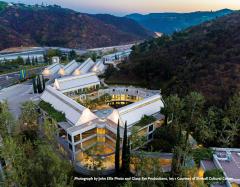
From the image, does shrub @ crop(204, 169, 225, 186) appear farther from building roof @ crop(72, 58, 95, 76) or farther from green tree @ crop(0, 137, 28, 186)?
building roof @ crop(72, 58, 95, 76)

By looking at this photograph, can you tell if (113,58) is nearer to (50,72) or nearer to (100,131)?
(50,72)

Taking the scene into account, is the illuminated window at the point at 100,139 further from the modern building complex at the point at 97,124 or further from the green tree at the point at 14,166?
the green tree at the point at 14,166

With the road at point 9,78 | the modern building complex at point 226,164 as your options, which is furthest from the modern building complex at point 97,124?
the road at point 9,78

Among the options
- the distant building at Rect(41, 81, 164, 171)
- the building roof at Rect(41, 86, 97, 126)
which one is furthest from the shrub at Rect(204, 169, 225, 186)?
the building roof at Rect(41, 86, 97, 126)

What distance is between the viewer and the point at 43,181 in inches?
864

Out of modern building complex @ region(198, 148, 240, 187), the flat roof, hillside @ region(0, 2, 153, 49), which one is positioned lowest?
the flat roof

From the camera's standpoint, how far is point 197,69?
5928 cm

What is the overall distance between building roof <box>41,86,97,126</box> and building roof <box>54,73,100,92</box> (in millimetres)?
4758

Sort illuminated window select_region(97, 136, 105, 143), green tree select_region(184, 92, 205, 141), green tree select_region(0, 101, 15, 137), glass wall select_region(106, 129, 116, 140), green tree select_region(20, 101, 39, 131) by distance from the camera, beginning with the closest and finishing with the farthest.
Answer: green tree select_region(0, 101, 15, 137) → glass wall select_region(106, 129, 116, 140) → illuminated window select_region(97, 136, 105, 143) → green tree select_region(184, 92, 205, 141) → green tree select_region(20, 101, 39, 131)

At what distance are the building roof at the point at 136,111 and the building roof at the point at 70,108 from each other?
4.24 m

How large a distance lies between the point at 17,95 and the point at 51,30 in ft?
401

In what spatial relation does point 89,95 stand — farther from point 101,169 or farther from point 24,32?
point 24,32

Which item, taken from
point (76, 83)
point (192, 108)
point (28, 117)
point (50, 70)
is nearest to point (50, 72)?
point (50, 70)

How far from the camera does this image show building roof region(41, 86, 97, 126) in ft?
118
